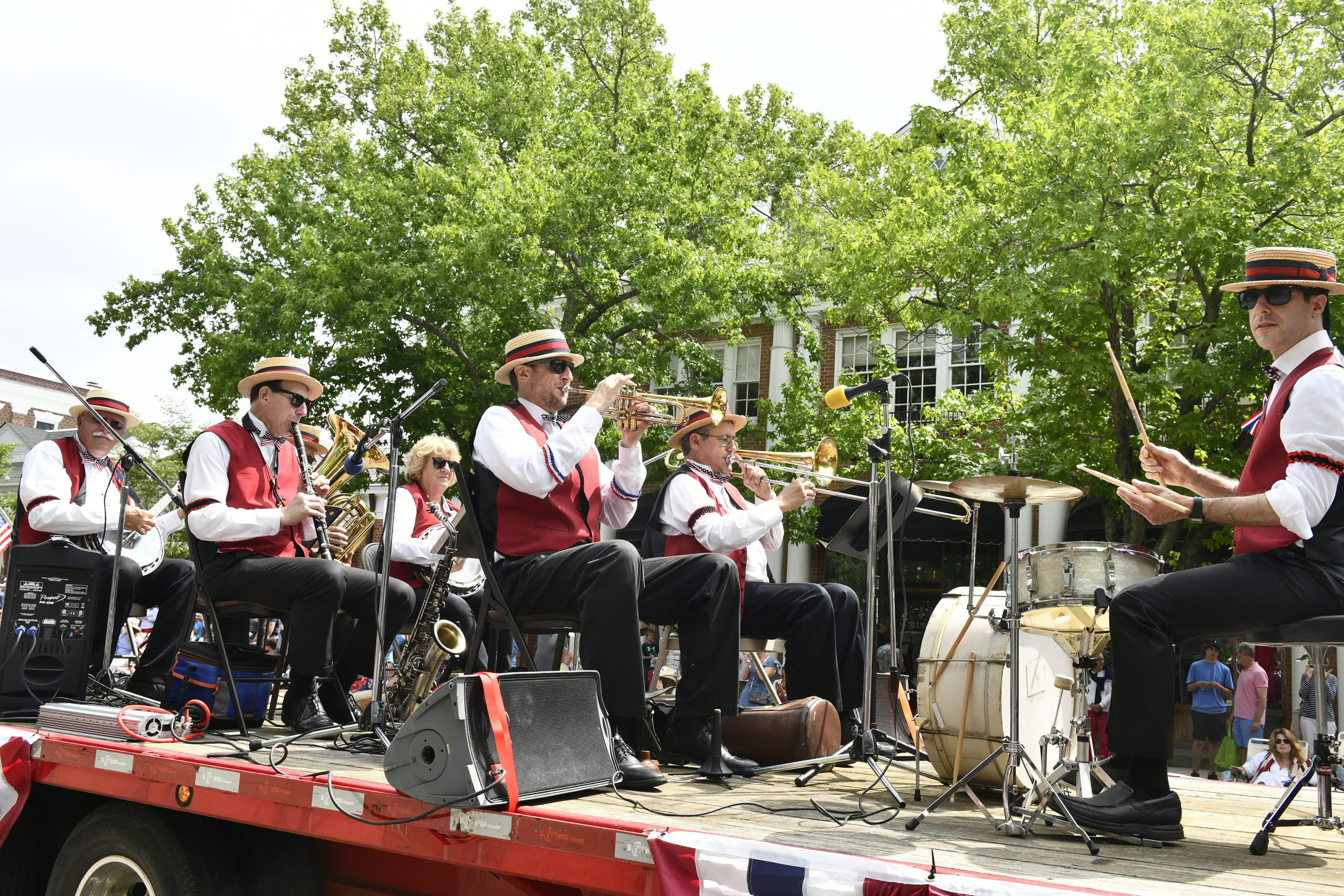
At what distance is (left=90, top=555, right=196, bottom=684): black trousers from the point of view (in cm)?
544

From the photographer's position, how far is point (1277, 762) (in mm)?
7672

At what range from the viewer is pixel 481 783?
2918mm

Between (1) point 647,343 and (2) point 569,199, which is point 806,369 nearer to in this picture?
(1) point 647,343

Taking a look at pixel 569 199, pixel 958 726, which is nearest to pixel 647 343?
pixel 569 199

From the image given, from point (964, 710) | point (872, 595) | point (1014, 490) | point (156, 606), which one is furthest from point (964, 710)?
point (156, 606)

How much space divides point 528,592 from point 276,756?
113 cm

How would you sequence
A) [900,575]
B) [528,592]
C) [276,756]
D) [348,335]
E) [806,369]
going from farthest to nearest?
[806,369] < [348,335] < [900,575] < [528,592] < [276,756]

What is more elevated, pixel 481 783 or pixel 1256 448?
pixel 1256 448

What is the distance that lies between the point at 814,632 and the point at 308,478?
2.76m

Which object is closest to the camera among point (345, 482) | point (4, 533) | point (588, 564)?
point (588, 564)

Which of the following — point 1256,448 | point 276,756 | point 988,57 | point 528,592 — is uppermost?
point 988,57

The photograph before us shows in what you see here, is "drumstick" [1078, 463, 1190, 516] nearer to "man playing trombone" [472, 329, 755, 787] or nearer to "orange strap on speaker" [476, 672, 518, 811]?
"man playing trombone" [472, 329, 755, 787]

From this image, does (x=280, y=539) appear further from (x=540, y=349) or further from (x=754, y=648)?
(x=754, y=648)

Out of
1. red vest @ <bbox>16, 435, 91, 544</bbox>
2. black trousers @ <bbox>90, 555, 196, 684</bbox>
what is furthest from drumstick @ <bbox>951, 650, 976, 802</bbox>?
red vest @ <bbox>16, 435, 91, 544</bbox>
